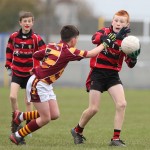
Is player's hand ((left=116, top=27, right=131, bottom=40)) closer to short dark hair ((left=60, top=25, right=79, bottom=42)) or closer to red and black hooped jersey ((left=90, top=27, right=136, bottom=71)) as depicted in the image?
red and black hooped jersey ((left=90, top=27, right=136, bottom=71))

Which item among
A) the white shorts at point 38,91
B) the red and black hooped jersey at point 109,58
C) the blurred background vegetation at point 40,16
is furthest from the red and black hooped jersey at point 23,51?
the blurred background vegetation at point 40,16

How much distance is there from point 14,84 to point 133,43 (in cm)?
278

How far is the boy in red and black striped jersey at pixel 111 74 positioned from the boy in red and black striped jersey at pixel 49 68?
37 centimetres

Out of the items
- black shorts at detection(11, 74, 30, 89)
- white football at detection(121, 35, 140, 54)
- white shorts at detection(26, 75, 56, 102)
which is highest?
white football at detection(121, 35, 140, 54)

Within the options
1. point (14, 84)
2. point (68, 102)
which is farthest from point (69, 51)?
point (68, 102)

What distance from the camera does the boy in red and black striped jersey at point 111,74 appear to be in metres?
9.76

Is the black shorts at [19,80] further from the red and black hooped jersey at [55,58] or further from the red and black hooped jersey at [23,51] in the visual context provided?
the red and black hooped jersey at [55,58]

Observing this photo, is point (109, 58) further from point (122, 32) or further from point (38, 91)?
point (38, 91)

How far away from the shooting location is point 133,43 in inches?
372

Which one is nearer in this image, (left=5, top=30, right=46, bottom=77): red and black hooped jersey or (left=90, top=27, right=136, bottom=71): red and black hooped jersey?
(left=90, top=27, right=136, bottom=71): red and black hooped jersey

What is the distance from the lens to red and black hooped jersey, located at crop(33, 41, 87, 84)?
928 centimetres

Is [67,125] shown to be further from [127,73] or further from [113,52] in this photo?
[127,73]

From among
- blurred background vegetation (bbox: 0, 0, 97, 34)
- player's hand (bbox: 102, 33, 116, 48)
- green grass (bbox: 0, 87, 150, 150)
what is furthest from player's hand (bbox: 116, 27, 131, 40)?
blurred background vegetation (bbox: 0, 0, 97, 34)

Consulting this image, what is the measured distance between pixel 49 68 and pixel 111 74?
1.05 meters
